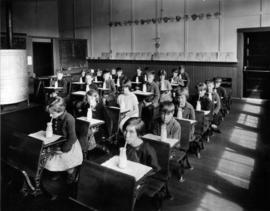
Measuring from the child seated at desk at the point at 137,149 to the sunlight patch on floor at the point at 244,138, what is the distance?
3.03 m

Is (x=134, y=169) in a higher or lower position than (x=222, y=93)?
lower

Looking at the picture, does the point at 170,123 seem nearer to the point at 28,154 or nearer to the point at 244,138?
the point at 28,154

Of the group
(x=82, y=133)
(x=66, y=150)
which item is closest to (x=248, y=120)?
(x=82, y=133)

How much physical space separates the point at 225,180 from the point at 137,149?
5.33 ft

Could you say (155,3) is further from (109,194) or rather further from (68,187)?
(109,194)

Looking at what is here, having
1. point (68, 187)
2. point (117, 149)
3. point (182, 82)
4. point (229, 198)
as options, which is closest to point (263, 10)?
point (182, 82)

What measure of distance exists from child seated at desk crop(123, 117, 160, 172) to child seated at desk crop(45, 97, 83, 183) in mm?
806

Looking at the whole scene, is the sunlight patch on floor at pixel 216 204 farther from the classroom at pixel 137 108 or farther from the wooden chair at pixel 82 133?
the wooden chair at pixel 82 133

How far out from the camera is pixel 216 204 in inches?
134

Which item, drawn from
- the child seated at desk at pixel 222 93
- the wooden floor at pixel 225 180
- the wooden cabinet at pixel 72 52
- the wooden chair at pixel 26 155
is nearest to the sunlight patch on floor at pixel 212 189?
the wooden floor at pixel 225 180

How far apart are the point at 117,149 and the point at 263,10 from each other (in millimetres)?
7356

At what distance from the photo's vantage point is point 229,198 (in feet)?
11.6

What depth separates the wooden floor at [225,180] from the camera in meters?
3.40

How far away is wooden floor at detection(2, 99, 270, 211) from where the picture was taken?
134 inches
